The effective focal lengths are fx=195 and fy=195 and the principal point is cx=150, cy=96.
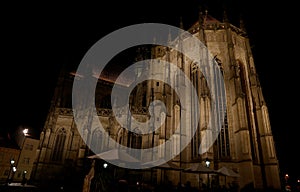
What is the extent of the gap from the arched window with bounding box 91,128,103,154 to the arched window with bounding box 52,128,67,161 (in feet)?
11.6

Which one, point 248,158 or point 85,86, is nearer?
point 248,158

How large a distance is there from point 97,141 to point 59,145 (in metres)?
4.37

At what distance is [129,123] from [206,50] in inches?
466

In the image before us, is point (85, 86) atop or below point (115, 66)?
below

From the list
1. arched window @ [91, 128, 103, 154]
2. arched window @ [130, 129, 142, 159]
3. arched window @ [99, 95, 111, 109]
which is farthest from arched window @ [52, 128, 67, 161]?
arched window @ [130, 129, 142, 159]

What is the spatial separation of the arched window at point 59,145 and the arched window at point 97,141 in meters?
3.52

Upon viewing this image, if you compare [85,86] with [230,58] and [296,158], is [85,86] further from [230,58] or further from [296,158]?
Result: [296,158]

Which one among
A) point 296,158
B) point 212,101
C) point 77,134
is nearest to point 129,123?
point 77,134

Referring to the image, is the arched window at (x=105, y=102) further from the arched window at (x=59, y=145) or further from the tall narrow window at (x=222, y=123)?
the tall narrow window at (x=222, y=123)

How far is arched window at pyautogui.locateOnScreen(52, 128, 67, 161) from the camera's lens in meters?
21.6

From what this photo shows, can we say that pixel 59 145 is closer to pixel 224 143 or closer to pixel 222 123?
pixel 224 143

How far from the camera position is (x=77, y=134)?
22016mm

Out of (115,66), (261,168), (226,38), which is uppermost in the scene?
(115,66)

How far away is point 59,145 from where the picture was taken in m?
22.1
